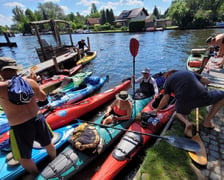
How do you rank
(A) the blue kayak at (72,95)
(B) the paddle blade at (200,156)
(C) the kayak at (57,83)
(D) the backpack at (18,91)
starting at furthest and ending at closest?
1. (C) the kayak at (57,83)
2. (A) the blue kayak at (72,95)
3. (B) the paddle blade at (200,156)
4. (D) the backpack at (18,91)

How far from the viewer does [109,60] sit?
47.8 ft

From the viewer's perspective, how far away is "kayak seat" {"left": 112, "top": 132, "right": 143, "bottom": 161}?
3.29 m

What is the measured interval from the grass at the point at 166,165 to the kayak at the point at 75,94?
4043mm

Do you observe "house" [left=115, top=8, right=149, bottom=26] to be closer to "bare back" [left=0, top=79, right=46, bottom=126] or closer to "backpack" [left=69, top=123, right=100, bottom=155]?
"backpack" [left=69, top=123, right=100, bottom=155]

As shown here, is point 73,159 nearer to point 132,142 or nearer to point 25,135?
point 25,135

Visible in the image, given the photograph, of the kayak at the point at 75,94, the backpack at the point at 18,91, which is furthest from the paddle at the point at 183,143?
the kayak at the point at 75,94

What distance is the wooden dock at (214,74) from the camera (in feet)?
17.8

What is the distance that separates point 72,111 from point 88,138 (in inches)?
77.9

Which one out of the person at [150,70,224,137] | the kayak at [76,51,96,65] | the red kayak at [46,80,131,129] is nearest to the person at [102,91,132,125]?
the person at [150,70,224,137]

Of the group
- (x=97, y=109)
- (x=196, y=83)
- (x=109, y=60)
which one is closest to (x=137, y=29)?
(x=109, y=60)

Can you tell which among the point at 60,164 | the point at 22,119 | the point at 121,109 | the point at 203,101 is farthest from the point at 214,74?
the point at 22,119

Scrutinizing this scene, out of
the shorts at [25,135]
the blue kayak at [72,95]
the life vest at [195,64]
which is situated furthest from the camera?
the life vest at [195,64]

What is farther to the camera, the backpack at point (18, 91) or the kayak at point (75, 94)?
the kayak at point (75, 94)

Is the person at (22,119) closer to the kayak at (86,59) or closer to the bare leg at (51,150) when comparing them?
the bare leg at (51,150)
